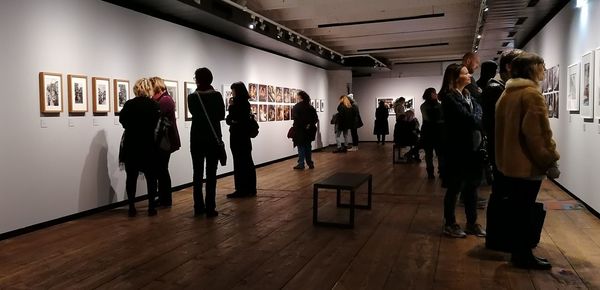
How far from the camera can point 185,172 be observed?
7.91 meters

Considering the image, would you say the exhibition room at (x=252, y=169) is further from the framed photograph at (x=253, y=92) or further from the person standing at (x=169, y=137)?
the framed photograph at (x=253, y=92)

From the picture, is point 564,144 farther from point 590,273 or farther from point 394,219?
point 590,273

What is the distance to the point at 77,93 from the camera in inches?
223

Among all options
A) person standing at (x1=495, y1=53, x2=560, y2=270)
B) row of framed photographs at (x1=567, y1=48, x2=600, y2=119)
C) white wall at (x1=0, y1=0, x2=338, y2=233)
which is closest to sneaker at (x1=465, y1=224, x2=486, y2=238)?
person standing at (x1=495, y1=53, x2=560, y2=270)

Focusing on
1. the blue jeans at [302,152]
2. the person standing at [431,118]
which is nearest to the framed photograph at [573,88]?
the person standing at [431,118]

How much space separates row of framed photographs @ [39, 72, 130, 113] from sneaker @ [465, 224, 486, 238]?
4.65 metres

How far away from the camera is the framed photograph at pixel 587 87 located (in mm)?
5561

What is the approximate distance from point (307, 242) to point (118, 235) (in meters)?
1.96

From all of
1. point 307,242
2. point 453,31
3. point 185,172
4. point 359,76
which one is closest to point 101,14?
point 185,172

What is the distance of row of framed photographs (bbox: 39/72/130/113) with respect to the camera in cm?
521

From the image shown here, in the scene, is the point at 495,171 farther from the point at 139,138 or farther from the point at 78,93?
the point at 78,93

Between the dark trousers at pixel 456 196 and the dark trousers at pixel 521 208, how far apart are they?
684mm

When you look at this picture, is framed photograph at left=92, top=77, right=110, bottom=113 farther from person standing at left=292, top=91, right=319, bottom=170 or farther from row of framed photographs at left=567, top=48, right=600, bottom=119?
row of framed photographs at left=567, top=48, right=600, bottom=119

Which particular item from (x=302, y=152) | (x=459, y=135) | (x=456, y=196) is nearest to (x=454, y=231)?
(x=456, y=196)
